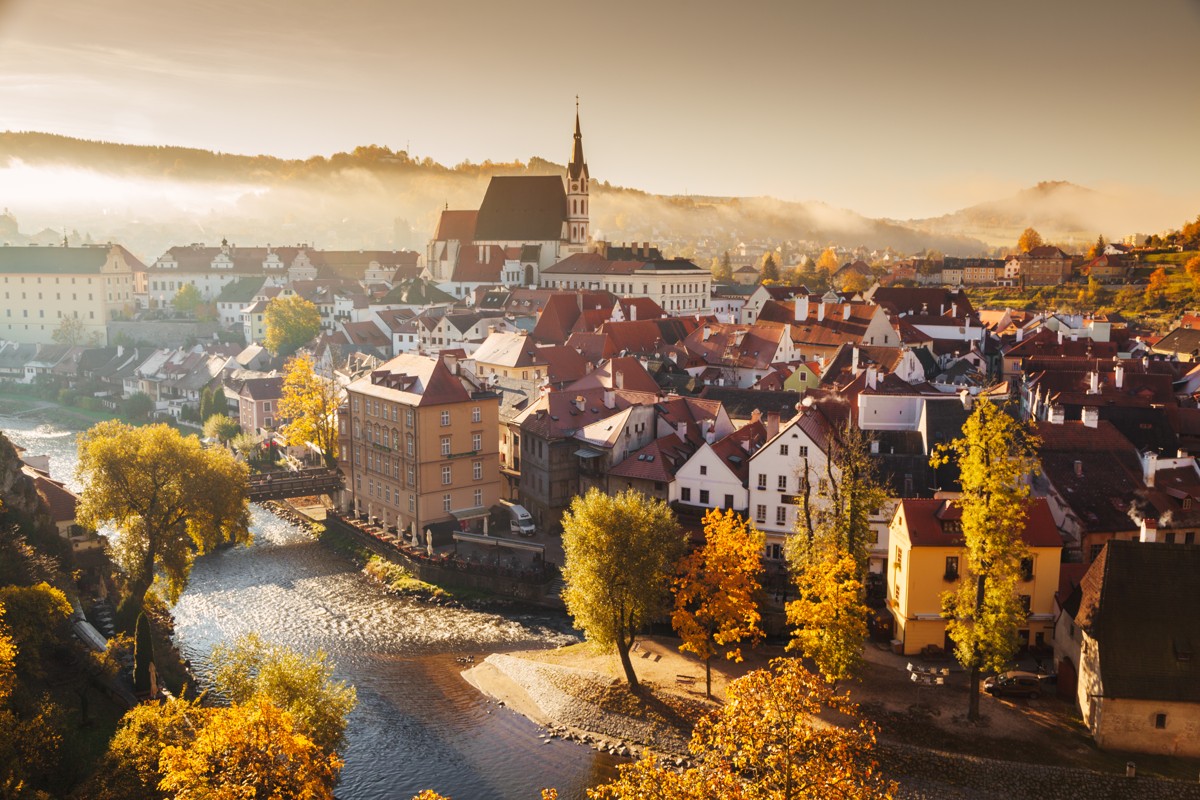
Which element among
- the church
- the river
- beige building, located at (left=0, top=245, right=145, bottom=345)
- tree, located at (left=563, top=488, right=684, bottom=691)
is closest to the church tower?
the church

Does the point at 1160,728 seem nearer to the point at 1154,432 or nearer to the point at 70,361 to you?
the point at 1154,432

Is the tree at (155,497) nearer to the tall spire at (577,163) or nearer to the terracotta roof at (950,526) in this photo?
the terracotta roof at (950,526)

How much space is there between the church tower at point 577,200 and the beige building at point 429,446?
181 feet

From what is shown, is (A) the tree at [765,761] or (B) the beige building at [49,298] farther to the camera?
(B) the beige building at [49,298]

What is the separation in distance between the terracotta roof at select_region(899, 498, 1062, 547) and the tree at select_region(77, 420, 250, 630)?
20.9 m

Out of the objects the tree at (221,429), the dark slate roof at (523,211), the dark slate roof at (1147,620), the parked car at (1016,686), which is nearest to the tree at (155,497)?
the tree at (221,429)

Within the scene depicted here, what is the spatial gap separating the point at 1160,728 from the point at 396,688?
58.4 ft

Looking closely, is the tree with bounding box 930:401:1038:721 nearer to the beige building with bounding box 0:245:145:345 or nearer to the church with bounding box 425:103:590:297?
the church with bounding box 425:103:590:297

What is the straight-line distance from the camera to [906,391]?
35.7 m

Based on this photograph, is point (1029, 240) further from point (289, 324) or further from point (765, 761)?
point (765, 761)

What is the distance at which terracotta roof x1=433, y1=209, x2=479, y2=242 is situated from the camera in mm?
95375

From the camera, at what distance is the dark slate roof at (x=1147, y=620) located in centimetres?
2047

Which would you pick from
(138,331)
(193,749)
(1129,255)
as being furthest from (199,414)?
(1129,255)

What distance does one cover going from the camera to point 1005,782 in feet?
64.5
